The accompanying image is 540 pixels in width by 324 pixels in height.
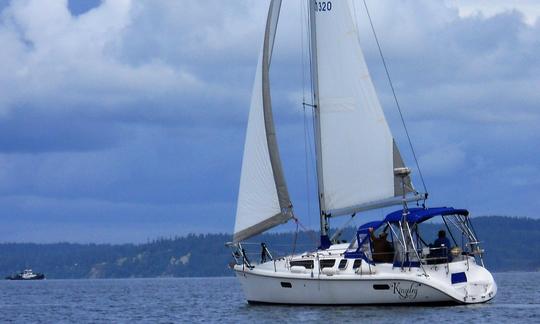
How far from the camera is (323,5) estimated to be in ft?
178

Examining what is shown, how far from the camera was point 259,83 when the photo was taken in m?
55.3

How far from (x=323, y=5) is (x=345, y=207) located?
9076 millimetres

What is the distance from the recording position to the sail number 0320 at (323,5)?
54.2 metres

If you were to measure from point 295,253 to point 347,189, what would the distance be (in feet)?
11.9

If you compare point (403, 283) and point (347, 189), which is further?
point (347, 189)

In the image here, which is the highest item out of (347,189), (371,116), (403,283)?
(371,116)

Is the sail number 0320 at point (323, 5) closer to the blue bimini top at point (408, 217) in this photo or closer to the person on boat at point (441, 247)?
the blue bimini top at point (408, 217)

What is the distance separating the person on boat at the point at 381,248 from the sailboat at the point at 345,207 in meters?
0.04

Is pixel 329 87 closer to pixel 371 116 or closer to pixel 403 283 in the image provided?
pixel 371 116

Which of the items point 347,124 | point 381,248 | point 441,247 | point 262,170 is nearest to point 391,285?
point 381,248

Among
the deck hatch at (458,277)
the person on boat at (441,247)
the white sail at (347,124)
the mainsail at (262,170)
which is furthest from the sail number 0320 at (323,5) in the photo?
the deck hatch at (458,277)

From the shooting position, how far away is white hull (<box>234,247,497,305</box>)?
4959 cm

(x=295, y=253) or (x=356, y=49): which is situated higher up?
(x=356, y=49)

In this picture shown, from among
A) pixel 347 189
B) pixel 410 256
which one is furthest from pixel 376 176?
pixel 410 256
